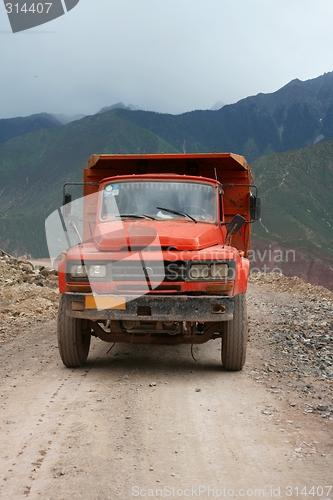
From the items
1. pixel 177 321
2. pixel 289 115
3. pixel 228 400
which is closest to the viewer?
pixel 228 400

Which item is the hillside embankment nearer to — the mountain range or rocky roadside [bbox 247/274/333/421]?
rocky roadside [bbox 247/274/333/421]

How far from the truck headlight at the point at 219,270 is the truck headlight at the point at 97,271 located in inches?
46.4

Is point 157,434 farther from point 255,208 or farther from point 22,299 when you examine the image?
point 22,299

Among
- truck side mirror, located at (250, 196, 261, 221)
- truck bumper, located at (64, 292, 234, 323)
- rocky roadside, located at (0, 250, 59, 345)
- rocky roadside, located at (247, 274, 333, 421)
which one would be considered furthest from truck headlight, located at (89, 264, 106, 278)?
rocky roadside, located at (0, 250, 59, 345)

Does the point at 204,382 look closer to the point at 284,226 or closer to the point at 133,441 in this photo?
the point at 133,441

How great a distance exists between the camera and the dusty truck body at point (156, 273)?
621 centimetres

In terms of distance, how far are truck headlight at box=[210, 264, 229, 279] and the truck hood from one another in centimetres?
34

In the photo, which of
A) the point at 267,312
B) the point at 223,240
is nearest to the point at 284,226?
the point at 267,312

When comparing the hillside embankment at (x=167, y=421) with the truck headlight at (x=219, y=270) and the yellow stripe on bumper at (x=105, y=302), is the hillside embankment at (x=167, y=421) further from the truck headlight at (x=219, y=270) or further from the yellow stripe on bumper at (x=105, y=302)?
the truck headlight at (x=219, y=270)

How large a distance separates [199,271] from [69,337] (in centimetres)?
173

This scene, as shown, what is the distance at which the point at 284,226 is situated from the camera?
212ft

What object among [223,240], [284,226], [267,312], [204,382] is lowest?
[284,226]

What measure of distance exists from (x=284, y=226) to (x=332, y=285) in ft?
29.6

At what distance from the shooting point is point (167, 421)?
16.4ft
